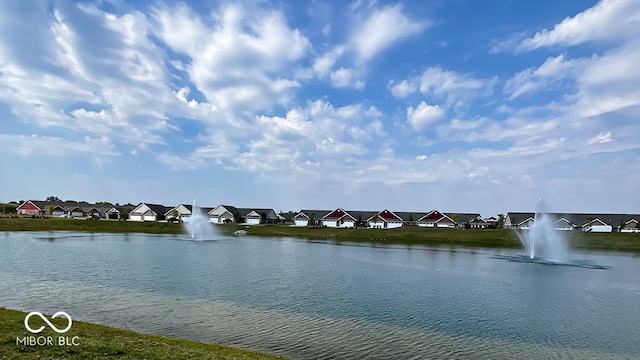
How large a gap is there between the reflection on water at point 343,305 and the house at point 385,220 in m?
93.3

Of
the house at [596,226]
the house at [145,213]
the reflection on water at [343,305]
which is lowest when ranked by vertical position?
the reflection on water at [343,305]

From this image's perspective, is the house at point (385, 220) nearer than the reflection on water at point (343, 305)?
No

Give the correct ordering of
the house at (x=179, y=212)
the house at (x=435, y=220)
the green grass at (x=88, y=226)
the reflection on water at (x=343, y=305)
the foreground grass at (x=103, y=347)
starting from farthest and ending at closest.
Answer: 1. the house at (x=179, y=212)
2. the house at (x=435, y=220)
3. the green grass at (x=88, y=226)
4. the reflection on water at (x=343, y=305)
5. the foreground grass at (x=103, y=347)

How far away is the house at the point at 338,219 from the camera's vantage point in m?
140

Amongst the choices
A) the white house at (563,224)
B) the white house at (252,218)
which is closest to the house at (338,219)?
the white house at (252,218)

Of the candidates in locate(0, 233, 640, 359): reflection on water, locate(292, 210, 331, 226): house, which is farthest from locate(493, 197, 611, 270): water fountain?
locate(292, 210, 331, 226): house

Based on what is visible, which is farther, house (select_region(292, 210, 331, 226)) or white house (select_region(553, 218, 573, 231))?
house (select_region(292, 210, 331, 226))

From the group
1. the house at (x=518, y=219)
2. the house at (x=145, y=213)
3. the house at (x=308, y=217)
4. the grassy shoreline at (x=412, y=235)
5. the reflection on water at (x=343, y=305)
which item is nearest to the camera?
the reflection on water at (x=343, y=305)

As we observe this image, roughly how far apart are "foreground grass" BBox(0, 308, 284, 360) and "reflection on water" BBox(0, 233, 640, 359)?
7.92ft

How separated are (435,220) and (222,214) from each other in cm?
7623

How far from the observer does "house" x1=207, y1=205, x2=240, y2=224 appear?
150875 millimetres

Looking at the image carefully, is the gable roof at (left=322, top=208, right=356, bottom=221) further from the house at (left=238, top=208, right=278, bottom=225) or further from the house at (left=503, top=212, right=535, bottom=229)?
the house at (left=503, top=212, right=535, bottom=229)

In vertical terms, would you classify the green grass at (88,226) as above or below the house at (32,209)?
below

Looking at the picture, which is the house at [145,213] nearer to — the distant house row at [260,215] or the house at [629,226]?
the distant house row at [260,215]
